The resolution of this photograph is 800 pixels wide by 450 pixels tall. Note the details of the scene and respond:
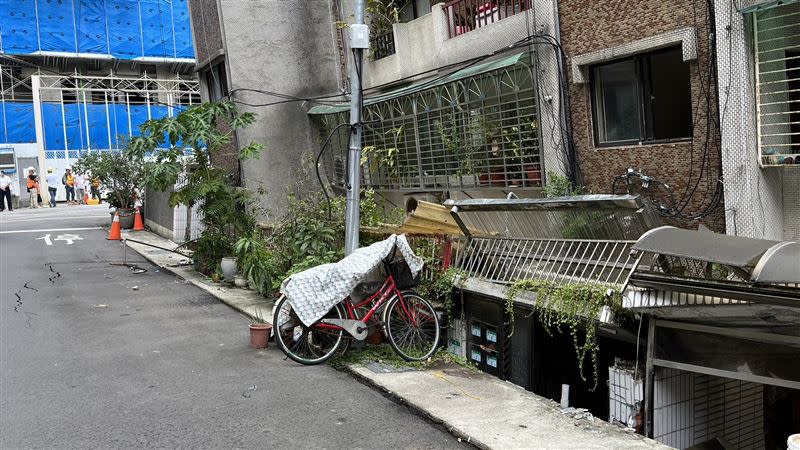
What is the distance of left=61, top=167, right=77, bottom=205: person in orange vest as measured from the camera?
33.1 metres

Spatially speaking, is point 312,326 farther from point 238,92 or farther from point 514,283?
point 238,92

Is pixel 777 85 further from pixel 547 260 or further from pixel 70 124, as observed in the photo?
pixel 70 124

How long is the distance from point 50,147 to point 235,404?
33.2 m

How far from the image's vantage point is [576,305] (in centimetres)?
689

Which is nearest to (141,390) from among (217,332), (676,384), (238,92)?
(217,332)

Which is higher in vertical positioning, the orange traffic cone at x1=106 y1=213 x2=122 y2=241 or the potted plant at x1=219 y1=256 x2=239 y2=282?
the orange traffic cone at x1=106 y1=213 x2=122 y2=241

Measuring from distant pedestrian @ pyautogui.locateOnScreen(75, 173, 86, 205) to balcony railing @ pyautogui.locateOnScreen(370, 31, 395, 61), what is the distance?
2379 centimetres

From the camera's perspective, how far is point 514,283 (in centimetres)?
784

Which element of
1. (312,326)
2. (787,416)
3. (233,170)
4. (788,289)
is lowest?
(787,416)

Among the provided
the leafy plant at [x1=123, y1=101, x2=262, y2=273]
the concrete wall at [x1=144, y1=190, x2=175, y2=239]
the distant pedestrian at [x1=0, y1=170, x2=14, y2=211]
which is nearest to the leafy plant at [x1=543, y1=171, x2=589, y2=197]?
the leafy plant at [x1=123, y1=101, x2=262, y2=273]

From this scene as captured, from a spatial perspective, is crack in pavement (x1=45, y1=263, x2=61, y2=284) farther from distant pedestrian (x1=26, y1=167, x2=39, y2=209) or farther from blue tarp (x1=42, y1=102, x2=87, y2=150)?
blue tarp (x1=42, y1=102, x2=87, y2=150)

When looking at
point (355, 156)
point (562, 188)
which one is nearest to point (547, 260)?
point (562, 188)

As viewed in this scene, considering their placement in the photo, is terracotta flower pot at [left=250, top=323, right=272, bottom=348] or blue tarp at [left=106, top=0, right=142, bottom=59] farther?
blue tarp at [left=106, top=0, right=142, bottom=59]

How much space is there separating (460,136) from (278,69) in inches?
260
